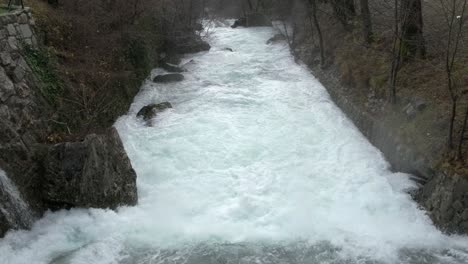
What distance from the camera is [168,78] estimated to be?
19156mm

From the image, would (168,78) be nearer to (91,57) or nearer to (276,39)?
→ (91,57)

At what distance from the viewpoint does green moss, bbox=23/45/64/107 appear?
435 inches

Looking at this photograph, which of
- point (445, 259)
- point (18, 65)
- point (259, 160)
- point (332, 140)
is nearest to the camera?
point (445, 259)

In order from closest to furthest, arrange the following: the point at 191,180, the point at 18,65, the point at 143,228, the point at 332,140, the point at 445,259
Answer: the point at 445,259, the point at 143,228, the point at 18,65, the point at 191,180, the point at 332,140

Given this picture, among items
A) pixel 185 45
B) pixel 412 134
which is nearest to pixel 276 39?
pixel 185 45

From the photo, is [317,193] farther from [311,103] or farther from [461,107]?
[311,103]

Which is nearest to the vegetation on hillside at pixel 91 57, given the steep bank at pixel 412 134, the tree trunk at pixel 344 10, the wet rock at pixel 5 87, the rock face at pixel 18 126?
the rock face at pixel 18 126

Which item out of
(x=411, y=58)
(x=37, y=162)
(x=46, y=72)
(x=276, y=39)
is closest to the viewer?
(x=37, y=162)

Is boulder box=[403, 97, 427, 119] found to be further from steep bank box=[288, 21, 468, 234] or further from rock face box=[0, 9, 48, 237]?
rock face box=[0, 9, 48, 237]

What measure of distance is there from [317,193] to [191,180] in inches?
128

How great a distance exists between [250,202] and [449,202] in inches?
167

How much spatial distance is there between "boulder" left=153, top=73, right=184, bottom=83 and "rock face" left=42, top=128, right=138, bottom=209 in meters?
9.32

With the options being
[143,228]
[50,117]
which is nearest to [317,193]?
[143,228]

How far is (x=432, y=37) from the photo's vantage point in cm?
1260
